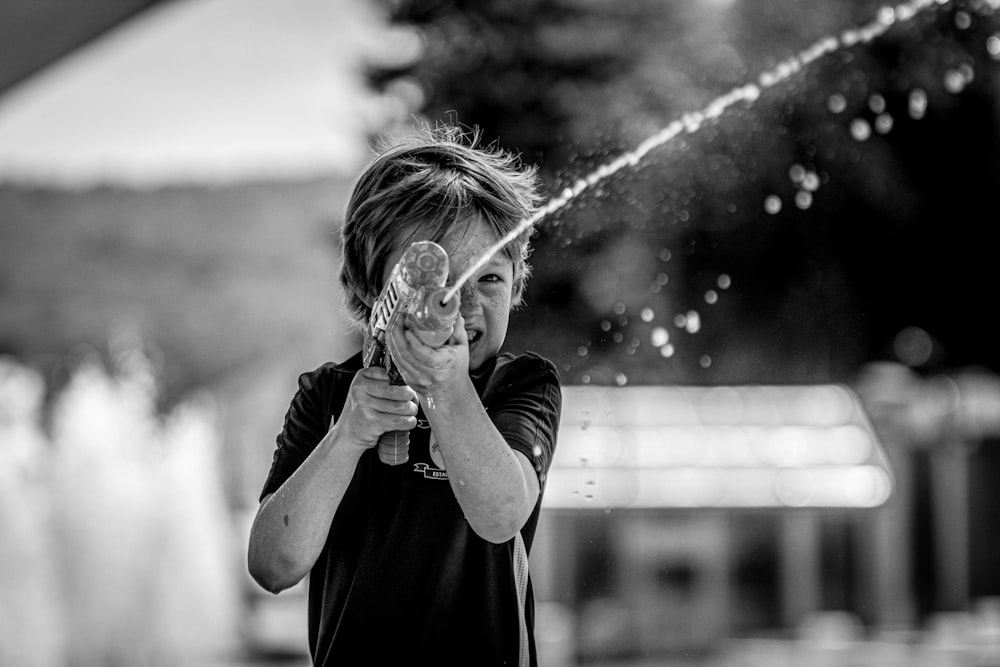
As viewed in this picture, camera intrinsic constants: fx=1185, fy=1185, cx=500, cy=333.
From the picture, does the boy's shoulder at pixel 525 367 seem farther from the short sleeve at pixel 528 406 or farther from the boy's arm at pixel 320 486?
the boy's arm at pixel 320 486

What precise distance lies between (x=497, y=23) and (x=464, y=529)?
16.0 ft

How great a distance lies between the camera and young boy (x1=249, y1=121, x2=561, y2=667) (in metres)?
0.83

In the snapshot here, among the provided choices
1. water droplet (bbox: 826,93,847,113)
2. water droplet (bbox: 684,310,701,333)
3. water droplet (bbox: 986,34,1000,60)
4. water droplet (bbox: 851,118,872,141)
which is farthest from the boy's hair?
water droplet (bbox: 851,118,872,141)

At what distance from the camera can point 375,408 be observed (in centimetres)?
80

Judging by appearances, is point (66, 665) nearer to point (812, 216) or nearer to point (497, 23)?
point (497, 23)

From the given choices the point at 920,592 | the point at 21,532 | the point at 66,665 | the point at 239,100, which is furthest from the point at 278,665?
the point at 239,100

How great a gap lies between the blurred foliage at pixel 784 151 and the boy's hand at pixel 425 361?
293cm

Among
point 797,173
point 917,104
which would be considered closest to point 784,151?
point 797,173

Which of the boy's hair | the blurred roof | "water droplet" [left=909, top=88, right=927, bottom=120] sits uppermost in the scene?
the blurred roof

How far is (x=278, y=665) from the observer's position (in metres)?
5.23

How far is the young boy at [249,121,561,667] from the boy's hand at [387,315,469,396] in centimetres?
5

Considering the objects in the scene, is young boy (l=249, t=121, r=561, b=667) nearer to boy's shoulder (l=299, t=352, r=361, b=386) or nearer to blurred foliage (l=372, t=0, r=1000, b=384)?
boy's shoulder (l=299, t=352, r=361, b=386)

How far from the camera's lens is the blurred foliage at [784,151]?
446 cm

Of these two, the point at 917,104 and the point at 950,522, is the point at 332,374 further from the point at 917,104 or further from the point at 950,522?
the point at 950,522
